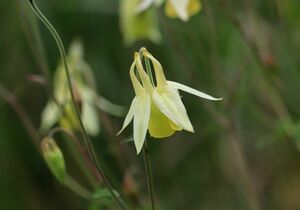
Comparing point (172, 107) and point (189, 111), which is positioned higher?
point (172, 107)

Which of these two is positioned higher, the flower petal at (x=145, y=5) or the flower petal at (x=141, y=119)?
the flower petal at (x=145, y=5)

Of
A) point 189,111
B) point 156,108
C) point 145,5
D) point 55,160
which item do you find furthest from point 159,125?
point 189,111

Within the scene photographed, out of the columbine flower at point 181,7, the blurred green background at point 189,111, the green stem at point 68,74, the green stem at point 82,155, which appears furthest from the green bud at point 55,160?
the blurred green background at point 189,111

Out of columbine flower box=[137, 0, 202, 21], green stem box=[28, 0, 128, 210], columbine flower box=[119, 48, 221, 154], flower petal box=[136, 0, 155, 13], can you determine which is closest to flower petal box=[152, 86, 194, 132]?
columbine flower box=[119, 48, 221, 154]

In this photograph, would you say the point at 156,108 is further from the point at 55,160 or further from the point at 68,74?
the point at 55,160

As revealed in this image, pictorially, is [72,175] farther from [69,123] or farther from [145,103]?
[145,103]

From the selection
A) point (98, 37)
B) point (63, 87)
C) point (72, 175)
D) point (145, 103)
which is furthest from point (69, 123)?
point (98, 37)

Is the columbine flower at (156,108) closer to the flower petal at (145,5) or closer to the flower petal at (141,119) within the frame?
the flower petal at (141,119)
